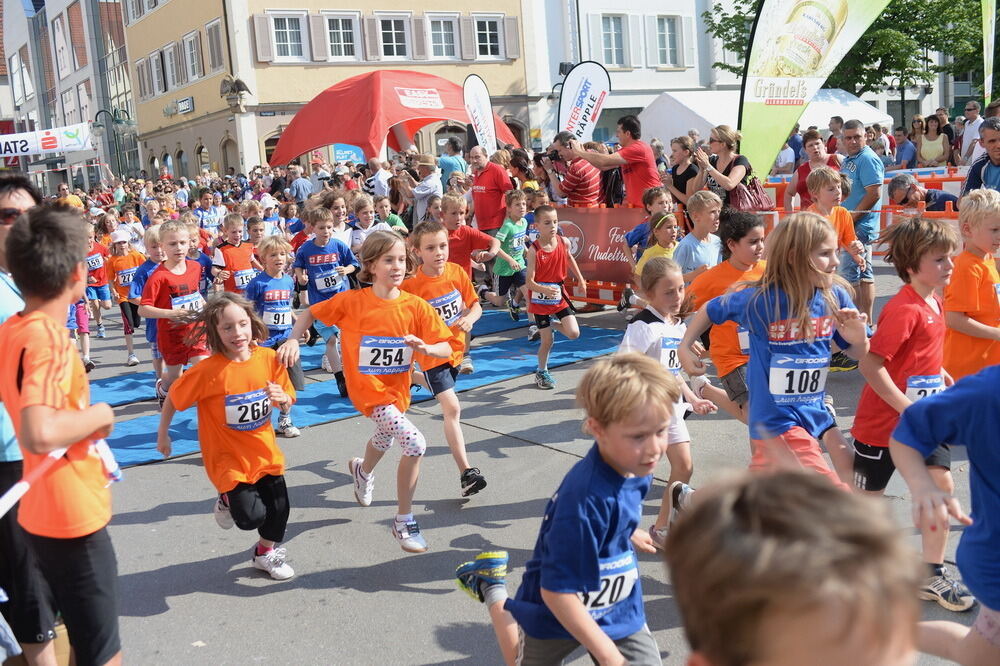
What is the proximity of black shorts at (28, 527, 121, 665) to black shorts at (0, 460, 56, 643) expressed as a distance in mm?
215

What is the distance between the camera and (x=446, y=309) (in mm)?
6742

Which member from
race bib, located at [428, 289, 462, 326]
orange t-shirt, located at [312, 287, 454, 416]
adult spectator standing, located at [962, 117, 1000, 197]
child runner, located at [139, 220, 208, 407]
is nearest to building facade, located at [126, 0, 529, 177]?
child runner, located at [139, 220, 208, 407]

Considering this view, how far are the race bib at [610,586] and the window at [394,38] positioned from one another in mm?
35132

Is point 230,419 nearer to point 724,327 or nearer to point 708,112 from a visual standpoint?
point 724,327

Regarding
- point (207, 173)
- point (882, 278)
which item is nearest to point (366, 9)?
point (207, 173)

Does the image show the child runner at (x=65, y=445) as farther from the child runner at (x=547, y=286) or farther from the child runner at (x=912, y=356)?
the child runner at (x=547, y=286)

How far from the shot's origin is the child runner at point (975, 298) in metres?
4.30

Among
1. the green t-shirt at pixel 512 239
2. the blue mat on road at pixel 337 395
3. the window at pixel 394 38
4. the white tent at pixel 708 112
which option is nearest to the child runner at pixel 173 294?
the blue mat on road at pixel 337 395

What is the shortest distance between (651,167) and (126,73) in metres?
43.3

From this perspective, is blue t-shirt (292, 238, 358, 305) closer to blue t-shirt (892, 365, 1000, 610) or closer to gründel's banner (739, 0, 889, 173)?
gründel's banner (739, 0, 889, 173)

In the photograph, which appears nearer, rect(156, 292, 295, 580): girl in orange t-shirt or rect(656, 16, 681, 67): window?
rect(156, 292, 295, 580): girl in orange t-shirt

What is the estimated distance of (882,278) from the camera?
1175 cm

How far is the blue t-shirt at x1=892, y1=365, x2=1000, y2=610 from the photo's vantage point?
7.67 feet

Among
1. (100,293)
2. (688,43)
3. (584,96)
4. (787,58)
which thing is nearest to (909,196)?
(787,58)
